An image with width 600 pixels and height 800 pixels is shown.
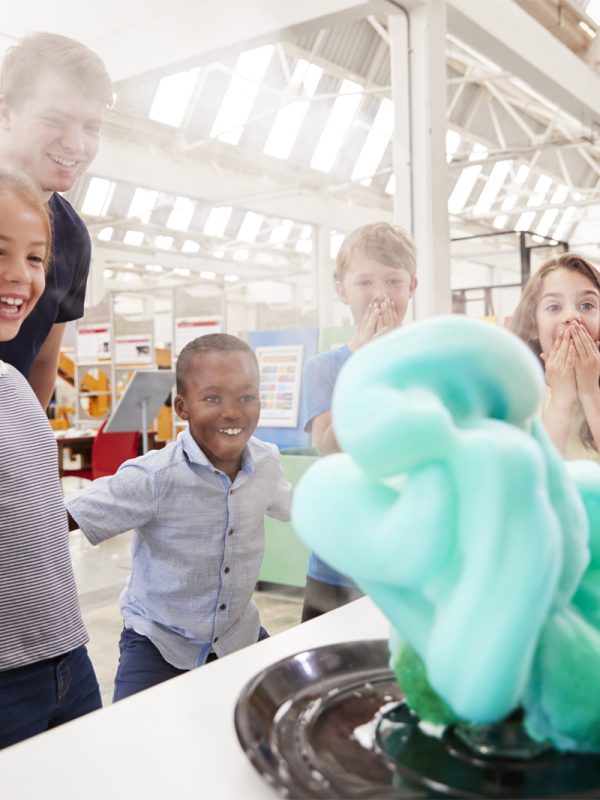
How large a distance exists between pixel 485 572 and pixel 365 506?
0.09m

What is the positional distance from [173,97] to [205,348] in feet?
4.80

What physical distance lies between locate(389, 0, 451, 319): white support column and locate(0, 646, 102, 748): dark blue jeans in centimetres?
198

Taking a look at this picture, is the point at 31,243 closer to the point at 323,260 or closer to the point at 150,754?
the point at 150,754

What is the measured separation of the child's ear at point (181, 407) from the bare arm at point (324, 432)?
0.28 meters

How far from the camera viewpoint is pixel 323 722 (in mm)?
639

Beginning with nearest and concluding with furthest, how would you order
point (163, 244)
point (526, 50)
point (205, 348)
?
point (205, 348)
point (526, 50)
point (163, 244)

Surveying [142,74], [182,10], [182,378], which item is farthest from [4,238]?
[182,10]

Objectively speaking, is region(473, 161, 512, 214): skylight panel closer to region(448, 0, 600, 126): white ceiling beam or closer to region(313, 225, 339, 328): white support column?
region(313, 225, 339, 328): white support column

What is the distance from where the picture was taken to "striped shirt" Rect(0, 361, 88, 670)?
107cm

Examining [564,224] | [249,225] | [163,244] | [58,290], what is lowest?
[58,290]

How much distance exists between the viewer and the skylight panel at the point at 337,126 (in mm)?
3609

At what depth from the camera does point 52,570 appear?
1.12 metres

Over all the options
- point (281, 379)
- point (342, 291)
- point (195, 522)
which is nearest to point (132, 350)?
point (281, 379)

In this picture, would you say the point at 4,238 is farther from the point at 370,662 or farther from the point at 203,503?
the point at 370,662
